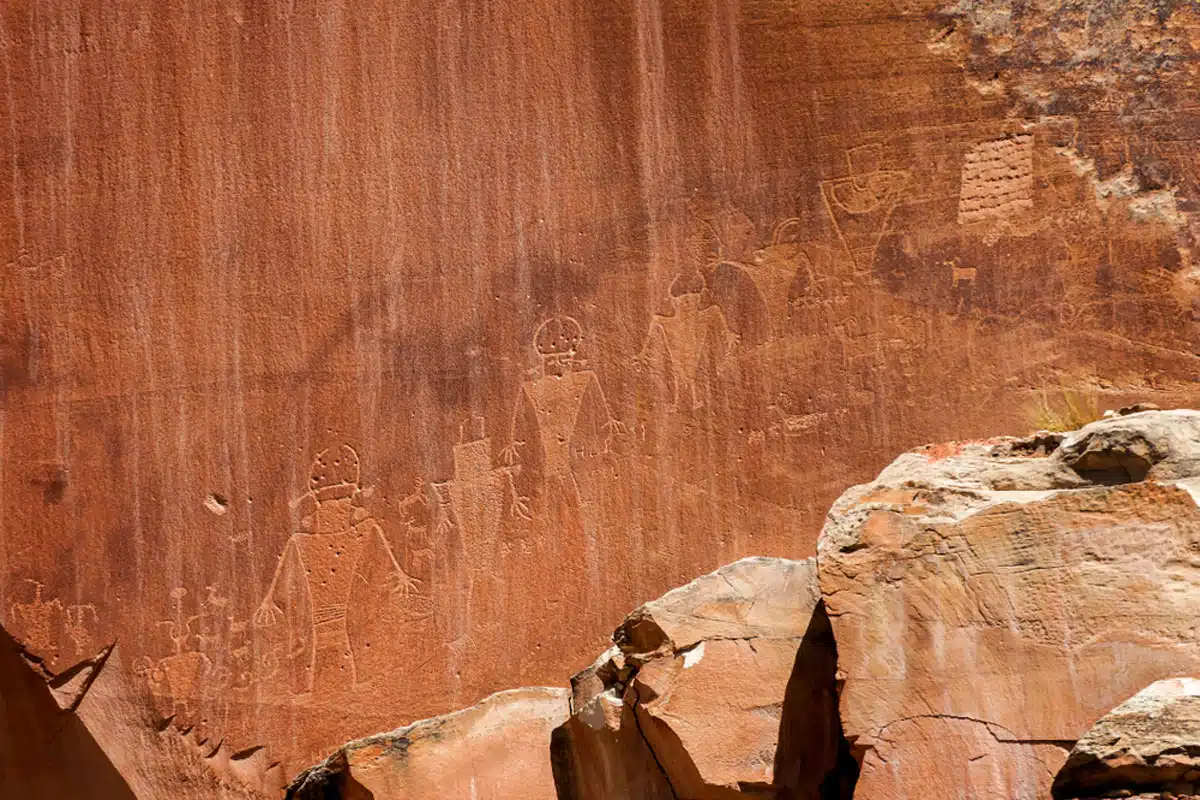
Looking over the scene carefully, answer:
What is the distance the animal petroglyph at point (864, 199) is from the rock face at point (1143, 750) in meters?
3.07

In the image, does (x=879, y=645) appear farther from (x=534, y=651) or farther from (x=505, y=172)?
(x=505, y=172)

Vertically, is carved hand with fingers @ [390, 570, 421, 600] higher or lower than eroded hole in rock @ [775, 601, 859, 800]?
higher

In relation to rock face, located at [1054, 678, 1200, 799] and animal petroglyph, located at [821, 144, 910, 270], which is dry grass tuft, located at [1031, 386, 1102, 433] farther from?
rock face, located at [1054, 678, 1200, 799]

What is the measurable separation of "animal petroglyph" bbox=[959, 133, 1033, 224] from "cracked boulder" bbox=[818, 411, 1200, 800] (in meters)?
2.07

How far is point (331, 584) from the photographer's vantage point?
634 centimetres

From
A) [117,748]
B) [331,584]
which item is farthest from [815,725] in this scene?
[117,748]

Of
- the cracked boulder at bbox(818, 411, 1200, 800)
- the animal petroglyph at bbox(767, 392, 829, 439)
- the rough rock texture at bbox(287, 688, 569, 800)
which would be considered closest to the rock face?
the cracked boulder at bbox(818, 411, 1200, 800)

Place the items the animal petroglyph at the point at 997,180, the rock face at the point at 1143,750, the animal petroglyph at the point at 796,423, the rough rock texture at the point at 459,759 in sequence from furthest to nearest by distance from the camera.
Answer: the animal petroglyph at the point at 997,180
the animal petroglyph at the point at 796,423
the rough rock texture at the point at 459,759
the rock face at the point at 1143,750

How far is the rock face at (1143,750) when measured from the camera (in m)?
3.49

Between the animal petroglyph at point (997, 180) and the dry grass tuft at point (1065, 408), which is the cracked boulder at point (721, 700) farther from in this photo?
the animal petroglyph at point (997, 180)

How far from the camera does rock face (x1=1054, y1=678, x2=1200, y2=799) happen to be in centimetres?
349

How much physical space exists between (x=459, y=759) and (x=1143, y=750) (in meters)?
2.53

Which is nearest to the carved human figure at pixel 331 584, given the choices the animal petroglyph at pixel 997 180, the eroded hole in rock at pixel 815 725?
the eroded hole in rock at pixel 815 725

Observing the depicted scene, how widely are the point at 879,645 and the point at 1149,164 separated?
3063mm
